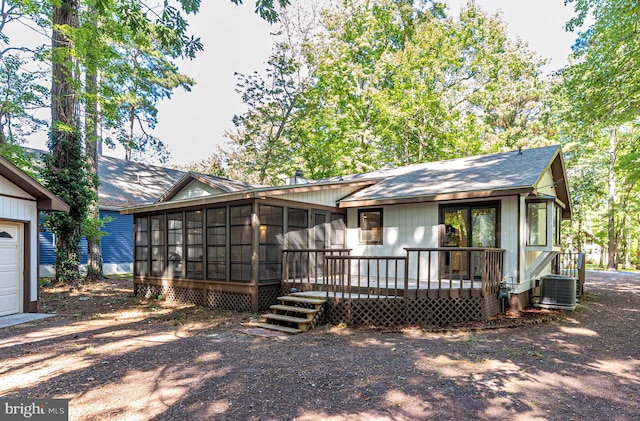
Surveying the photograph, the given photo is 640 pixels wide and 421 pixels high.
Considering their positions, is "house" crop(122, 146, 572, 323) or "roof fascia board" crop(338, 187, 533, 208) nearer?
"house" crop(122, 146, 572, 323)

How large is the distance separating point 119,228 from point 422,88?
17717mm

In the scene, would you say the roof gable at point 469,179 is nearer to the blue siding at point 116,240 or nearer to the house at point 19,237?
the house at point 19,237

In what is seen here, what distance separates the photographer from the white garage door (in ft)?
25.0

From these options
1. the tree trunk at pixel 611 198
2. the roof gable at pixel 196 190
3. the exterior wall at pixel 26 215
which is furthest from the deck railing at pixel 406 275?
the tree trunk at pixel 611 198

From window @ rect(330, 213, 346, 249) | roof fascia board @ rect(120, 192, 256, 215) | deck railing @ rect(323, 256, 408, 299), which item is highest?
roof fascia board @ rect(120, 192, 256, 215)

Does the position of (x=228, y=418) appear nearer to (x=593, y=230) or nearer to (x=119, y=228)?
(x=119, y=228)

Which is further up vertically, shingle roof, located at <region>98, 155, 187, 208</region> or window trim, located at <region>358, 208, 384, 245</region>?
shingle roof, located at <region>98, 155, 187, 208</region>

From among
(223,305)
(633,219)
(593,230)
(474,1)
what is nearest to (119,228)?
(223,305)

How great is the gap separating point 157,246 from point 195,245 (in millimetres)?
1702

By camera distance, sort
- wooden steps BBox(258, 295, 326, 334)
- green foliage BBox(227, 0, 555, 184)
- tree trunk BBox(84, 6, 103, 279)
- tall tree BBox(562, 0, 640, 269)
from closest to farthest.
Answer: wooden steps BBox(258, 295, 326, 334)
tall tree BBox(562, 0, 640, 269)
tree trunk BBox(84, 6, 103, 279)
green foliage BBox(227, 0, 555, 184)

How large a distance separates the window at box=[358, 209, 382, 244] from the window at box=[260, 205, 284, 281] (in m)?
2.67

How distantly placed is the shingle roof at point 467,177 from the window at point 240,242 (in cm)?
296

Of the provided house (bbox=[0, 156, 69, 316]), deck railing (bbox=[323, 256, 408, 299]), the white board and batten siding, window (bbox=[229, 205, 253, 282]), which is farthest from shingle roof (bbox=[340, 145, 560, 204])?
house (bbox=[0, 156, 69, 316])

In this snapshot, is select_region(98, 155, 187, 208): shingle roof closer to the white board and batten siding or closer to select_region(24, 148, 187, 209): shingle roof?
select_region(24, 148, 187, 209): shingle roof
